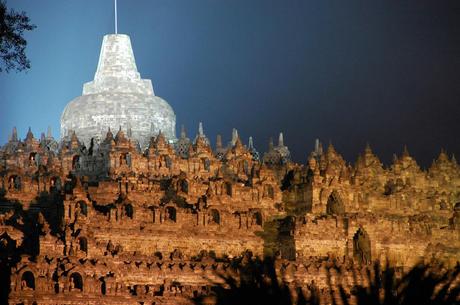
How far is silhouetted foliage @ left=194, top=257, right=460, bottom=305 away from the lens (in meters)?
61.0

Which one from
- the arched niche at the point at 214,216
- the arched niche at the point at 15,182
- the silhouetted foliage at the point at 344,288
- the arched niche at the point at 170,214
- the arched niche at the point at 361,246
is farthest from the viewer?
the arched niche at the point at 15,182

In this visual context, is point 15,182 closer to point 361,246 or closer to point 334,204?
point 334,204

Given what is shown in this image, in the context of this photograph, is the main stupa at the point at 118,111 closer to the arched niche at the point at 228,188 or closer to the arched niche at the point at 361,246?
the arched niche at the point at 228,188

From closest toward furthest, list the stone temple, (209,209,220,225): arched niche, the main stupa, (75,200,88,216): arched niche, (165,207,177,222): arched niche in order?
the stone temple, (75,200,88,216): arched niche, (165,207,177,222): arched niche, (209,209,220,225): arched niche, the main stupa

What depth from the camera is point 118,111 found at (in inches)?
3263

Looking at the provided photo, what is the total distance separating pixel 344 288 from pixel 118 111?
77.0 ft

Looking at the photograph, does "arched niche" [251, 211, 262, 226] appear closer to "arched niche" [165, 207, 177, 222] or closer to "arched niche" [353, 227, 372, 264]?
"arched niche" [165, 207, 177, 222]

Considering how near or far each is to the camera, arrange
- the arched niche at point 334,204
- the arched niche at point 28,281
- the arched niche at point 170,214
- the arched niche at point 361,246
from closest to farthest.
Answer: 1. the arched niche at point 28,281
2. the arched niche at point 170,214
3. the arched niche at point 361,246
4. the arched niche at point 334,204

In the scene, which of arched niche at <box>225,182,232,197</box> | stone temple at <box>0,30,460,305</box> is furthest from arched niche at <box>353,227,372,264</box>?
arched niche at <box>225,182,232,197</box>

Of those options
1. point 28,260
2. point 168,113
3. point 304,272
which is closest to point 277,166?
point 168,113

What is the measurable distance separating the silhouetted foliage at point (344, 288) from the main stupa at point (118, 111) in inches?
805

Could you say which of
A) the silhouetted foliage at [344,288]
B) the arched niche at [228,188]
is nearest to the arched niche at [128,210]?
the silhouetted foliage at [344,288]

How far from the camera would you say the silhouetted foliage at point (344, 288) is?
61000 mm

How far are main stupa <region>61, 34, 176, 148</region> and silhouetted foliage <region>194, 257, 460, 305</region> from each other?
67.1 ft
